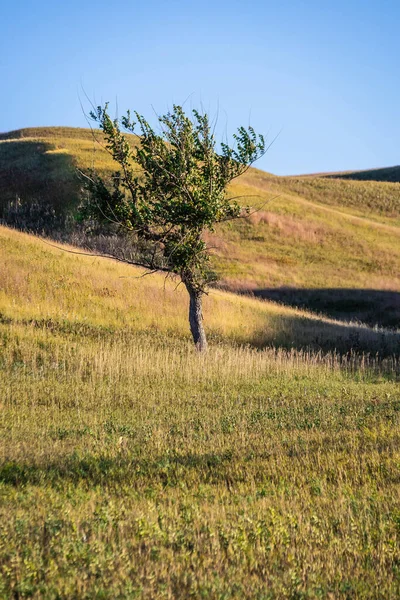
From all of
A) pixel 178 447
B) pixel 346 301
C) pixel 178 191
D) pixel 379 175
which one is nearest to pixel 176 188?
pixel 178 191

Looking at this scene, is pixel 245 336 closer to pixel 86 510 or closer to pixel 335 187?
pixel 86 510

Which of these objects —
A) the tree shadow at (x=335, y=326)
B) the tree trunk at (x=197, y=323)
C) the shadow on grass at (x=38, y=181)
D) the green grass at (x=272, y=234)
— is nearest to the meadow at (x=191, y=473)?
the tree trunk at (x=197, y=323)

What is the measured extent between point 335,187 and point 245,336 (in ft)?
210

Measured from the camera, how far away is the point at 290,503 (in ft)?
24.5

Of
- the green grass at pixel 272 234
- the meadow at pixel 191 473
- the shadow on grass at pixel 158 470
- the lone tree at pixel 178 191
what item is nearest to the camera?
the meadow at pixel 191 473

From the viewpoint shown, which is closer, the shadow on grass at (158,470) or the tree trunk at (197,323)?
the shadow on grass at (158,470)

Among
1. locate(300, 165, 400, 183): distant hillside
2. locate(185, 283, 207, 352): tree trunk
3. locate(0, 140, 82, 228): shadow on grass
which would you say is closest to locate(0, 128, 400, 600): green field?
locate(185, 283, 207, 352): tree trunk

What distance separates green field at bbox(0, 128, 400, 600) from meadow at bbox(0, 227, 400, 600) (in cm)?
3

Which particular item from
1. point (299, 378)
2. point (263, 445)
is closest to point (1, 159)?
point (299, 378)

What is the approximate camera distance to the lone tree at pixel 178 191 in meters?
19.6

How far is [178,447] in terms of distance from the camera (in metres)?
10.0

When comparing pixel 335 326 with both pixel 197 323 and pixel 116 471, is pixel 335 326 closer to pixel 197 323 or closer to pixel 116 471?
pixel 197 323

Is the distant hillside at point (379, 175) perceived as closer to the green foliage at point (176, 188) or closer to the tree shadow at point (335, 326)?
the tree shadow at point (335, 326)

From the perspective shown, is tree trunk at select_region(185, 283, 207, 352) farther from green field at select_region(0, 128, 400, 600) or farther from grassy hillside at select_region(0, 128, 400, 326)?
grassy hillside at select_region(0, 128, 400, 326)
